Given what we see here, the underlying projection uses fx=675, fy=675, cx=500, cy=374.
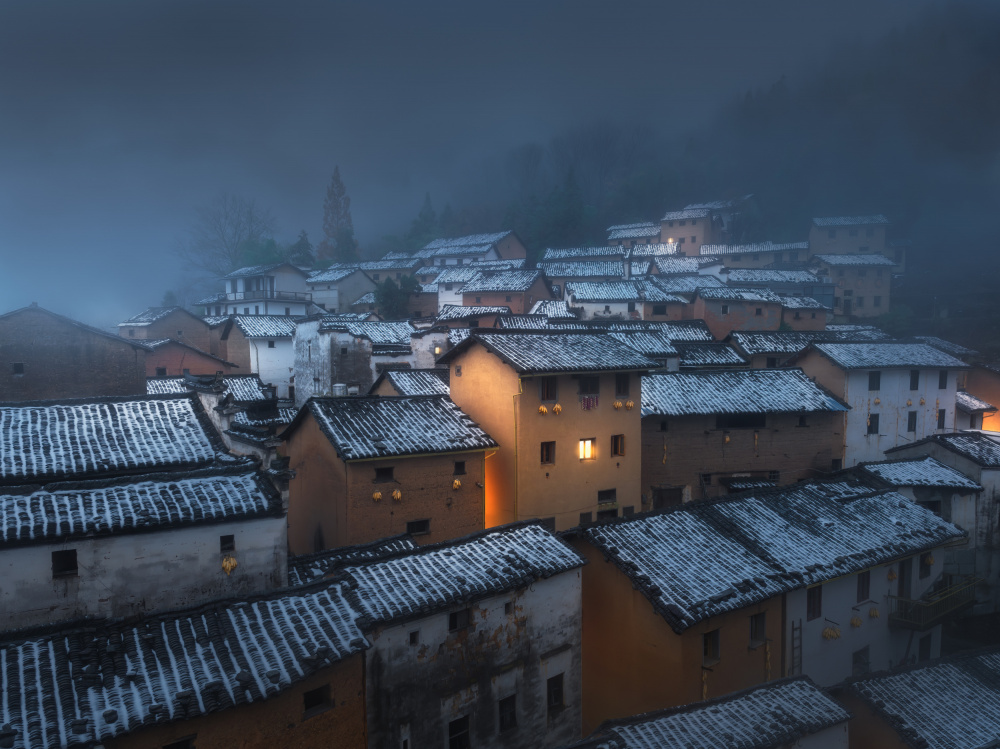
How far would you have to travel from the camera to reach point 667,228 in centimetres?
8338

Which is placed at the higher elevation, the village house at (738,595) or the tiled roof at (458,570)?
the tiled roof at (458,570)

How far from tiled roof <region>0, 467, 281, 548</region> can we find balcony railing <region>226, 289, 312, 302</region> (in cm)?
5381

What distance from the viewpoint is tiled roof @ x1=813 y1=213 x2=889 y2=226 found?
72000 mm

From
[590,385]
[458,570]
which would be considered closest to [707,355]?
[590,385]

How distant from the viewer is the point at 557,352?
2734 cm

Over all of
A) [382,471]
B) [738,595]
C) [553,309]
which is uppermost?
[553,309]

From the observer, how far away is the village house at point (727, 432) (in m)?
32.0

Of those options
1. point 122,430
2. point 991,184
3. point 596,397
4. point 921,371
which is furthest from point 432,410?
point 991,184

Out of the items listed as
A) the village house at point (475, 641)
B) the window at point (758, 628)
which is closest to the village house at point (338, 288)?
the village house at point (475, 641)

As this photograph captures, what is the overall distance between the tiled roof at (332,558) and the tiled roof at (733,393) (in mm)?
15692

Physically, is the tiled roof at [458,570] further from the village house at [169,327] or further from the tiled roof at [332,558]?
the village house at [169,327]

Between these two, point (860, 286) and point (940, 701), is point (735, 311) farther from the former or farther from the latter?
point (940, 701)

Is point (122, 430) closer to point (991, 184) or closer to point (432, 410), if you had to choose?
point (432, 410)

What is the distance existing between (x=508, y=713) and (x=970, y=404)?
122ft
